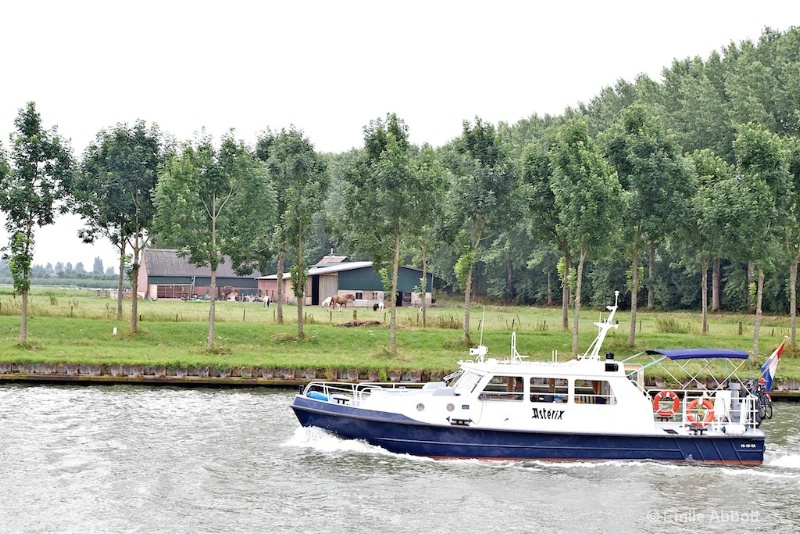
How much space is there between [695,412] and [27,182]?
3343 cm

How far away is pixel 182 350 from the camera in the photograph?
1852 inches

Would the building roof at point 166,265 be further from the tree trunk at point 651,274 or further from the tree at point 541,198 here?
the tree at point 541,198

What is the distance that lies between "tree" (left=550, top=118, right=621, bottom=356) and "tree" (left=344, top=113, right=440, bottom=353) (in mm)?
6494

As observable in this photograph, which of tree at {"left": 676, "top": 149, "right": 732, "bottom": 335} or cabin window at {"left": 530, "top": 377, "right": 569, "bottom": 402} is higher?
tree at {"left": 676, "top": 149, "right": 732, "bottom": 335}

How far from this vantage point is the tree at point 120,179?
50.0m

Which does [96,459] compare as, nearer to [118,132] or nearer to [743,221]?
[118,132]

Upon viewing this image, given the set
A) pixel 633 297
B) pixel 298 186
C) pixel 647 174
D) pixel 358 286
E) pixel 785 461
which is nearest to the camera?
pixel 785 461

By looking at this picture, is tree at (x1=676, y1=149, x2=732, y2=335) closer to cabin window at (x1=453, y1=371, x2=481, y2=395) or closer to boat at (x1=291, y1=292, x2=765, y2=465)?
boat at (x1=291, y1=292, x2=765, y2=465)

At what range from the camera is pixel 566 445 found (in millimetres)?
28016

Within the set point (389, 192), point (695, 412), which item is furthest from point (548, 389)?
point (389, 192)

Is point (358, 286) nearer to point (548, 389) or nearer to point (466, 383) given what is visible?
point (466, 383)

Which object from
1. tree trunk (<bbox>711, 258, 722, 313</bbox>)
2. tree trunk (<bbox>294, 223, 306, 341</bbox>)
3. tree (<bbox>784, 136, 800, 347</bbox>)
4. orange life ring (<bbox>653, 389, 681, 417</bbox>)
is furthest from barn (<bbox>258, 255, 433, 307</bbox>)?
orange life ring (<bbox>653, 389, 681, 417</bbox>)

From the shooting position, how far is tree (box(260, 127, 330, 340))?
49.7 m

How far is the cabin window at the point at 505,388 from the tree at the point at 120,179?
2632cm
